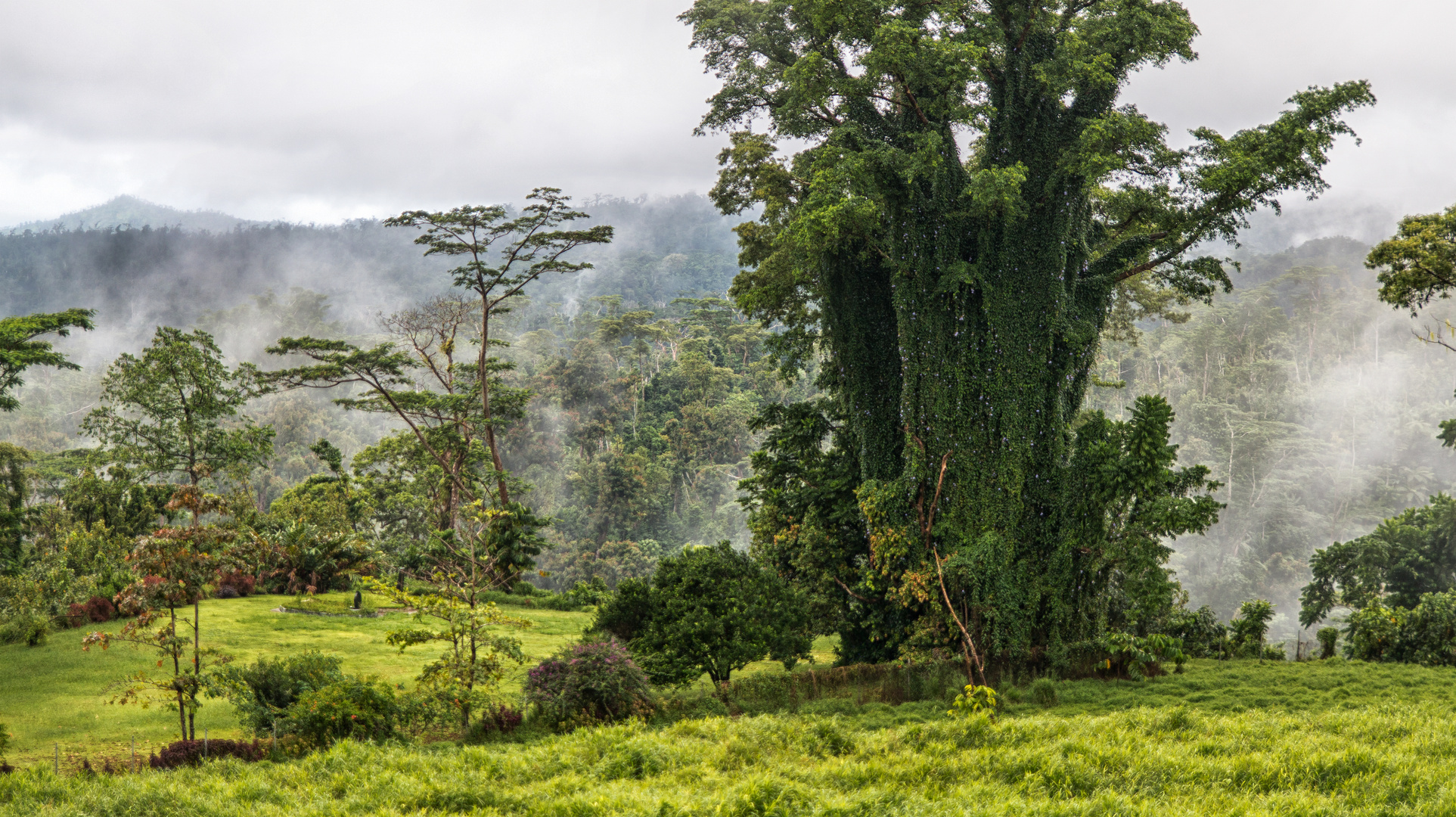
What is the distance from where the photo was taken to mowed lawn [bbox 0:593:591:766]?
37.8 ft

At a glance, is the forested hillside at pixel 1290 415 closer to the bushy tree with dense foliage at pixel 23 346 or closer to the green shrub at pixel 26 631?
the bushy tree with dense foliage at pixel 23 346

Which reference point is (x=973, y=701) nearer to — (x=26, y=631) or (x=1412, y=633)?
(x=1412, y=633)

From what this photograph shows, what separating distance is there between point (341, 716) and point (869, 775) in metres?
6.16

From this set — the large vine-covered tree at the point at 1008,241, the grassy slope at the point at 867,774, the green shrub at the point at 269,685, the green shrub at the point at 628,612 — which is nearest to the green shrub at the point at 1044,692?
the large vine-covered tree at the point at 1008,241

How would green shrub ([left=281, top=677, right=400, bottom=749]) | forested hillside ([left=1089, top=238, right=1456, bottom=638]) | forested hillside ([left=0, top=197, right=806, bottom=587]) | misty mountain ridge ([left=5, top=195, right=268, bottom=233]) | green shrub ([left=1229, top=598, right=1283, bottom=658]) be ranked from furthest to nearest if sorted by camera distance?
misty mountain ridge ([left=5, top=195, right=268, bottom=233]), forested hillside ([left=1089, top=238, right=1456, bottom=638]), forested hillside ([left=0, top=197, right=806, bottom=587]), green shrub ([left=1229, top=598, right=1283, bottom=658]), green shrub ([left=281, top=677, right=400, bottom=749])

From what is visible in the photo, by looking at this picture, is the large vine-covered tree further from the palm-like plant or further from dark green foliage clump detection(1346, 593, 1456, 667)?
the palm-like plant

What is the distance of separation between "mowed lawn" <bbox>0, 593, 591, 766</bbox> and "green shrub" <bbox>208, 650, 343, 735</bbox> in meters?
0.84

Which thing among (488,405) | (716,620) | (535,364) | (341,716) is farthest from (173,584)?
(535,364)

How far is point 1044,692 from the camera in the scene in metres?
14.2

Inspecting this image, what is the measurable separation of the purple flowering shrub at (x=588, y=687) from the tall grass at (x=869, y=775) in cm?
183

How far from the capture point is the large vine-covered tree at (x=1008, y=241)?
49.9 ft

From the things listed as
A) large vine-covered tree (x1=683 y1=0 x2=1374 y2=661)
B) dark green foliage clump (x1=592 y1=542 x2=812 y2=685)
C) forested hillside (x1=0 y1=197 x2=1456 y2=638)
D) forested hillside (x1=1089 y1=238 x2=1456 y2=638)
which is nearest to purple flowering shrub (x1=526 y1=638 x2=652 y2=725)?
dark green foliage clump (x1=592 y1=542 x2=812 y2=685)

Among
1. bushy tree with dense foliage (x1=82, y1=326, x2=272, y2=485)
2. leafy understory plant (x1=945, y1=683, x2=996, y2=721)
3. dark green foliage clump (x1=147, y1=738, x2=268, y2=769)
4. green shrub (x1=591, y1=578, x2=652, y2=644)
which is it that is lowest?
leafy understory plant (x1=945, y1=683, x2=996, y2=721)

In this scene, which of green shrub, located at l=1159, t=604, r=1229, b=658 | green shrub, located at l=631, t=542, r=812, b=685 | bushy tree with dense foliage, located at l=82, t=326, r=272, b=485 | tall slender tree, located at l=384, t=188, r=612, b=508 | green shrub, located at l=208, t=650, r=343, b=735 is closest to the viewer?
green shrub, located at l=208, t=650, r=343, b=735
